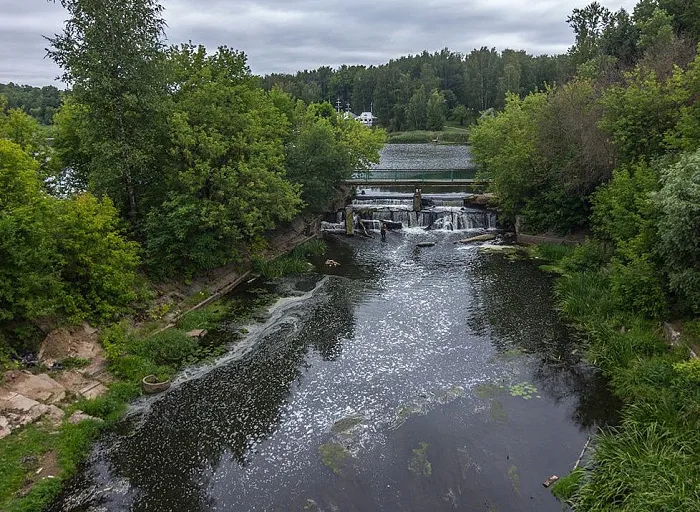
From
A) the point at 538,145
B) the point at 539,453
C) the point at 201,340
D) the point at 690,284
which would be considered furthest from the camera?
the point at 538,145

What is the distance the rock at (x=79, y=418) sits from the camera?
15726 mm

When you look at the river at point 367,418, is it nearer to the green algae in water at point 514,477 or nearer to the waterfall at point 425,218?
the green algae in water at point 514,477

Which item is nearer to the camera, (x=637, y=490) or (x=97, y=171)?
(x=637, y=490)

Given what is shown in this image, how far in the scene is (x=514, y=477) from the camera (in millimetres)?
13594

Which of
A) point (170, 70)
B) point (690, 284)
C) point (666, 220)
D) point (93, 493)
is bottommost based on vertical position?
point (93, 493)

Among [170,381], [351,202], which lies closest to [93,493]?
[170,381]

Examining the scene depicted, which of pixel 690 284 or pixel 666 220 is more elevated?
pixel 666 220

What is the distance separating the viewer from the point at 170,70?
25766 millimetres

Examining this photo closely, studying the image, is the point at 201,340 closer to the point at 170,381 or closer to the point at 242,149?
the point at 170,381

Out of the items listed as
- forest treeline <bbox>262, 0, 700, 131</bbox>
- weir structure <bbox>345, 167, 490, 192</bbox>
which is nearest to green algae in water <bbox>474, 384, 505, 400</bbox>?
weir structure <bbox>345, 167, 490, 192</bbox>

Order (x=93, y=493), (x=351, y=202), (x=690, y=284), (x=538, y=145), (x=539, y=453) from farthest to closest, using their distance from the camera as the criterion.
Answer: (x=351, y=202) < (x=538, y=145) < (x=690, y=284) < (x=539, y=453) < (x=93, y=493)

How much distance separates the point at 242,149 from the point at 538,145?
19892 mm

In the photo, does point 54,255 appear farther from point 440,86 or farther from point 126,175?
point 440,86

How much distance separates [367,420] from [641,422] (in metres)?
7.74
